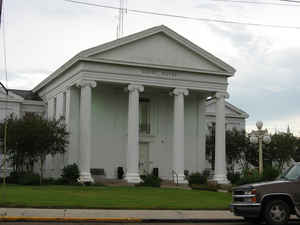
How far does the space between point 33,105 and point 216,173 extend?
1826cm

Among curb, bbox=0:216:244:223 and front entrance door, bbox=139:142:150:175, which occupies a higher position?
front entrance door, bbox=139:142:150:175

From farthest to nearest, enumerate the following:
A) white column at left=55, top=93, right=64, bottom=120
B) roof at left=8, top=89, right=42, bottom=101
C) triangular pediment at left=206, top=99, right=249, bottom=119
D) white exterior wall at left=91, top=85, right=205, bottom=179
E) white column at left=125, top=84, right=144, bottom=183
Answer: triangular pediment at left=206, top=99, right=249, bottom=119 < roof at left=8, top=89, right=42, bottom=101 < white column at left=55, top=93, right=64, bottom=120 < white exterior wall at left=91, top=85, right=205, bottom=179 < white column at left=125, top=84, right=144, bottom=183

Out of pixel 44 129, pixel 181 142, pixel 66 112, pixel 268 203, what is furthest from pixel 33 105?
pixel 268 203

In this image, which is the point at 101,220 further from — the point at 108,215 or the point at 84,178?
the point at 84,178

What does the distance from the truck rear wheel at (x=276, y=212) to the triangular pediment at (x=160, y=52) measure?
79.7 ft

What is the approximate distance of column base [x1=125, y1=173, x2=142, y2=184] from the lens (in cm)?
3745

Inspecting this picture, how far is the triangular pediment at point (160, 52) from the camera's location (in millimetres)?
38688

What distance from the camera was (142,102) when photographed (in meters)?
43.9

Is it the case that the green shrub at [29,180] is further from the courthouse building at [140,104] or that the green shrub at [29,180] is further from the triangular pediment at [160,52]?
the triangular pediment at [160,52]

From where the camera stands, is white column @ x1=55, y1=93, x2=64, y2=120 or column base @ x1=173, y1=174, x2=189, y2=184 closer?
column base @ x1=173, y1=174, x2=189, y2=184

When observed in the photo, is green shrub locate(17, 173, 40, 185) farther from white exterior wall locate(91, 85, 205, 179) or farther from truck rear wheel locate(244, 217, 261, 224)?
truck rear wheel locate(244, 217, 261, 224)

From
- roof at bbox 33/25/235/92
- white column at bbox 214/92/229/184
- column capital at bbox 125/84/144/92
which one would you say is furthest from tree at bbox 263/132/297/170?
column capital at bbox 125/84/144/92

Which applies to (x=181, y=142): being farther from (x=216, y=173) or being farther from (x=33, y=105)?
(x=33, y=105)

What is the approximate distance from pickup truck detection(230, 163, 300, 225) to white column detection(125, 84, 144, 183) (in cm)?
2222
